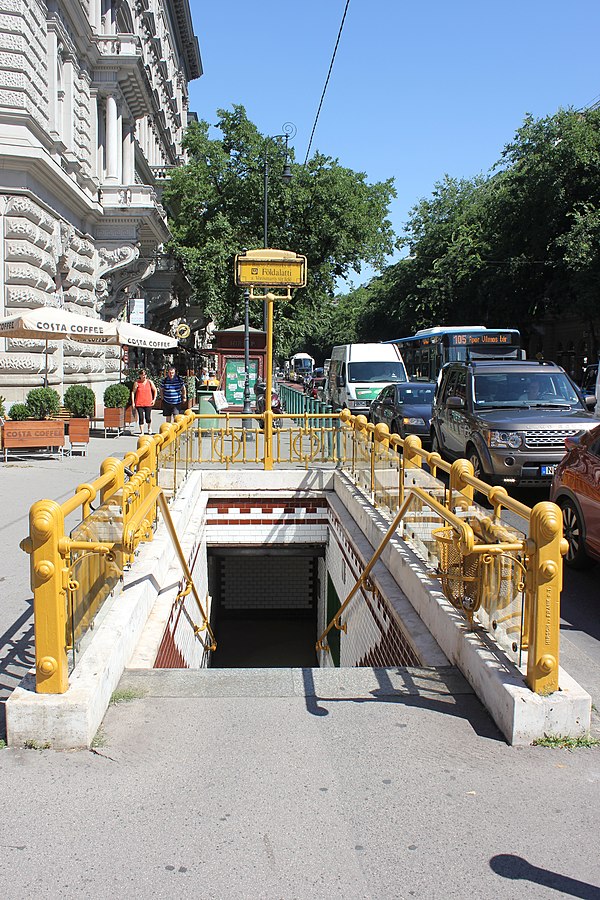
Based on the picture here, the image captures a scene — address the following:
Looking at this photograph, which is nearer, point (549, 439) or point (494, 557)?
point (494, 557)

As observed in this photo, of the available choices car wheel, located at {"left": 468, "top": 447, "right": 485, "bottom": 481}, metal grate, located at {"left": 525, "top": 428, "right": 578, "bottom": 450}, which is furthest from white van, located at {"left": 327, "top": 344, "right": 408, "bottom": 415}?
metal grate, located at {"left": 525, "top": 428, "right": 578, "bottom": 450}

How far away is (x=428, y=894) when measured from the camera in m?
2.87

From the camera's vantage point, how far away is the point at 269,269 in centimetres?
1096

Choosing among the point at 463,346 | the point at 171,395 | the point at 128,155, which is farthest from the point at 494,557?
the point at 128,155

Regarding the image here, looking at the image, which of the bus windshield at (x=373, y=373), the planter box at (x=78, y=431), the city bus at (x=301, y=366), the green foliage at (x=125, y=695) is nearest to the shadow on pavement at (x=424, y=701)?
the green foliage at (x=125, y=695)

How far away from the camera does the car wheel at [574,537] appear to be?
7.82 metres

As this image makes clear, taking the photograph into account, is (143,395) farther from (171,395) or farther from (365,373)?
(365,373)

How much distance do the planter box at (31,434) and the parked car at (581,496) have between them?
9.55 meters

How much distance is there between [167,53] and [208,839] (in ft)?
161

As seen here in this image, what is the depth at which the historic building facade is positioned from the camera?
59.2ft

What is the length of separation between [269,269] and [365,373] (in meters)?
15.9

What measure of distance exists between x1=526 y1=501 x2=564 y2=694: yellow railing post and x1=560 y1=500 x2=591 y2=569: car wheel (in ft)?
12.9

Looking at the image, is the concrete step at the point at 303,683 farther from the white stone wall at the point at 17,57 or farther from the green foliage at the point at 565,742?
the white stone wall at the point at 17,57

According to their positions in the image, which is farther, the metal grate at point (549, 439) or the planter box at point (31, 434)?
the planter box at point (31, 434)
